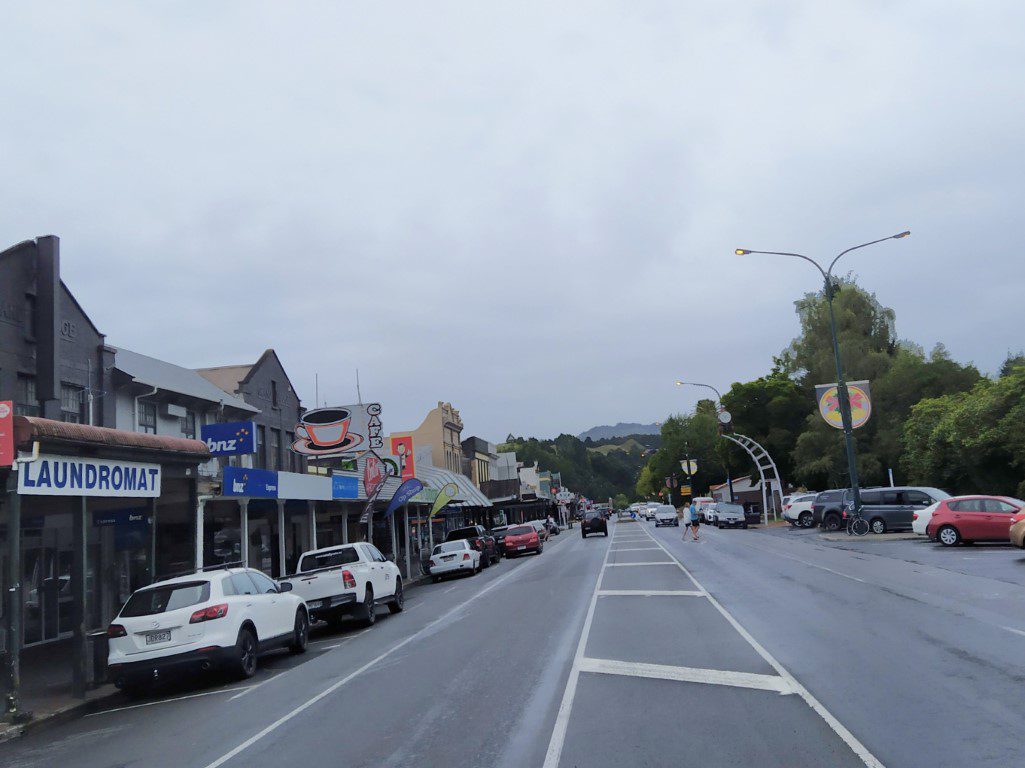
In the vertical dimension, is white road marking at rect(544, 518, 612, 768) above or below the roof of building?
below

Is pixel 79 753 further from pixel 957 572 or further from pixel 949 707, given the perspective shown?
pixel 957 572

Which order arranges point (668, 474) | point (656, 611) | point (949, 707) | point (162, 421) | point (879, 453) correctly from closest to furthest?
point (949, 707) < point (656, 611) < point (162, 421) < point (879, 453) < point (668, 474)

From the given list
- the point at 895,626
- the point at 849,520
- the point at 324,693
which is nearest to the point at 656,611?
the point at 895,626

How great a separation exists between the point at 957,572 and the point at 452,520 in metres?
50.2

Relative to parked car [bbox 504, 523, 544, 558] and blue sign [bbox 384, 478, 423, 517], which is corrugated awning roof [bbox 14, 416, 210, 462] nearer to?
blue sign [bbox 384, 478, 423, 517]

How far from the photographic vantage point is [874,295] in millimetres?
62469

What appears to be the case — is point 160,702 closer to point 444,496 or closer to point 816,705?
point 816,705

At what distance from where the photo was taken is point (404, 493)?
32375 mm

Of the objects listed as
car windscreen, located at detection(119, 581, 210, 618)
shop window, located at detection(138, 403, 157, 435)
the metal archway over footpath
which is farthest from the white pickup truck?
the metal archway over footpath

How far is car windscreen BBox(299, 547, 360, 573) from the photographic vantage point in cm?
2005

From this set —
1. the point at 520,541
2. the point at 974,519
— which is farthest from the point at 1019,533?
the point at 520,541

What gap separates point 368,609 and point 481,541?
18282mm

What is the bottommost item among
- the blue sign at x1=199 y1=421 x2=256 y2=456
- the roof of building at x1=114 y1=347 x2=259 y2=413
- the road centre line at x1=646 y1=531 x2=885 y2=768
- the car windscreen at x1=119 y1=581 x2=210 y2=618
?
the road centre line at x1=646 y1=531 x2=885 y2=768

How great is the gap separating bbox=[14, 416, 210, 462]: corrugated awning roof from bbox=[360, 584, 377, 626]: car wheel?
4658 millimetres
